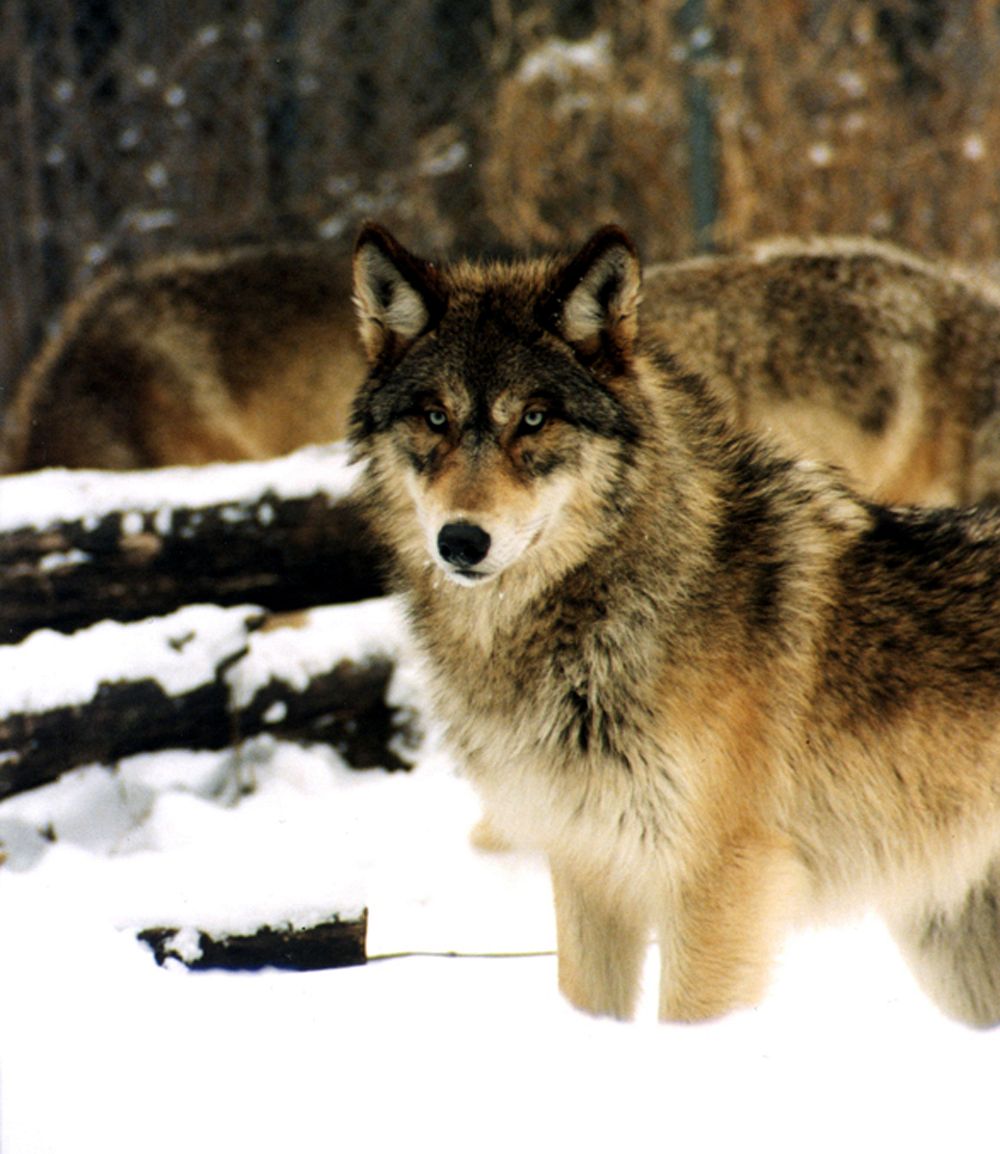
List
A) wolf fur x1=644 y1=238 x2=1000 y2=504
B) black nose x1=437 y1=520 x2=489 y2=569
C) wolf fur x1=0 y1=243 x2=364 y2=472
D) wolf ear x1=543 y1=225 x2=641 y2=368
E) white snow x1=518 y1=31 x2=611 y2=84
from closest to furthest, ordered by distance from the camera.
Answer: black nose x1=437 y1=520 x2=489 y2=569, wolf ear x1=543 y1=225 x2=641 y2=368, wolf fur x1=644 y1=238 x2=1000 y2=504, wolf fur x1=0 y1=243 x2=364 y2=472, white snow x1=518 y1=31 x2=611 y2=84

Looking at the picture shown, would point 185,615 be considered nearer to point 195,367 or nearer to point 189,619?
point 189,619

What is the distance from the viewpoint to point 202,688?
456 cm

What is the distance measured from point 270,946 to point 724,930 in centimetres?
110

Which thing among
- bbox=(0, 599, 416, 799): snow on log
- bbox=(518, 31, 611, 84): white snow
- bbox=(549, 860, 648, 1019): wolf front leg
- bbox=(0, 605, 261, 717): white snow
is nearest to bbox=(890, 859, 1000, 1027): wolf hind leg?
bbox=(549, 860, 648, 1019): wolf front leg

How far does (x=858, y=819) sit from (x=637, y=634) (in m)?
0.70

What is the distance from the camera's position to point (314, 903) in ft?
10.8

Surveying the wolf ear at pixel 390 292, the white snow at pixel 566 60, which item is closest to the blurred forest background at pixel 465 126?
the white snow at pixel 566 60

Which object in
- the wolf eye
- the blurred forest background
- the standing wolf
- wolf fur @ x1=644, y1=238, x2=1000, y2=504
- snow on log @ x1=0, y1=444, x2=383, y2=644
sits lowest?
the standing wolf

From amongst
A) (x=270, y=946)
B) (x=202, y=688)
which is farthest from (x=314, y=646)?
(x=270, y=946)

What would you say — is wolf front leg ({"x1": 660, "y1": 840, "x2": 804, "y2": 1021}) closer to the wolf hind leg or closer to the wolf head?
the wolf hind leg

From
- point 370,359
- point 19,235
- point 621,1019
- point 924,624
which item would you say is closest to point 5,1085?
point 621,1019

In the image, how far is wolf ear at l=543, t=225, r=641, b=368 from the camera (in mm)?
2953

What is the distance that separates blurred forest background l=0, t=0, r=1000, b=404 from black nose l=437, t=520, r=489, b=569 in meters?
5.01

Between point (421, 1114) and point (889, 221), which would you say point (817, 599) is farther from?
point (889, 221)
